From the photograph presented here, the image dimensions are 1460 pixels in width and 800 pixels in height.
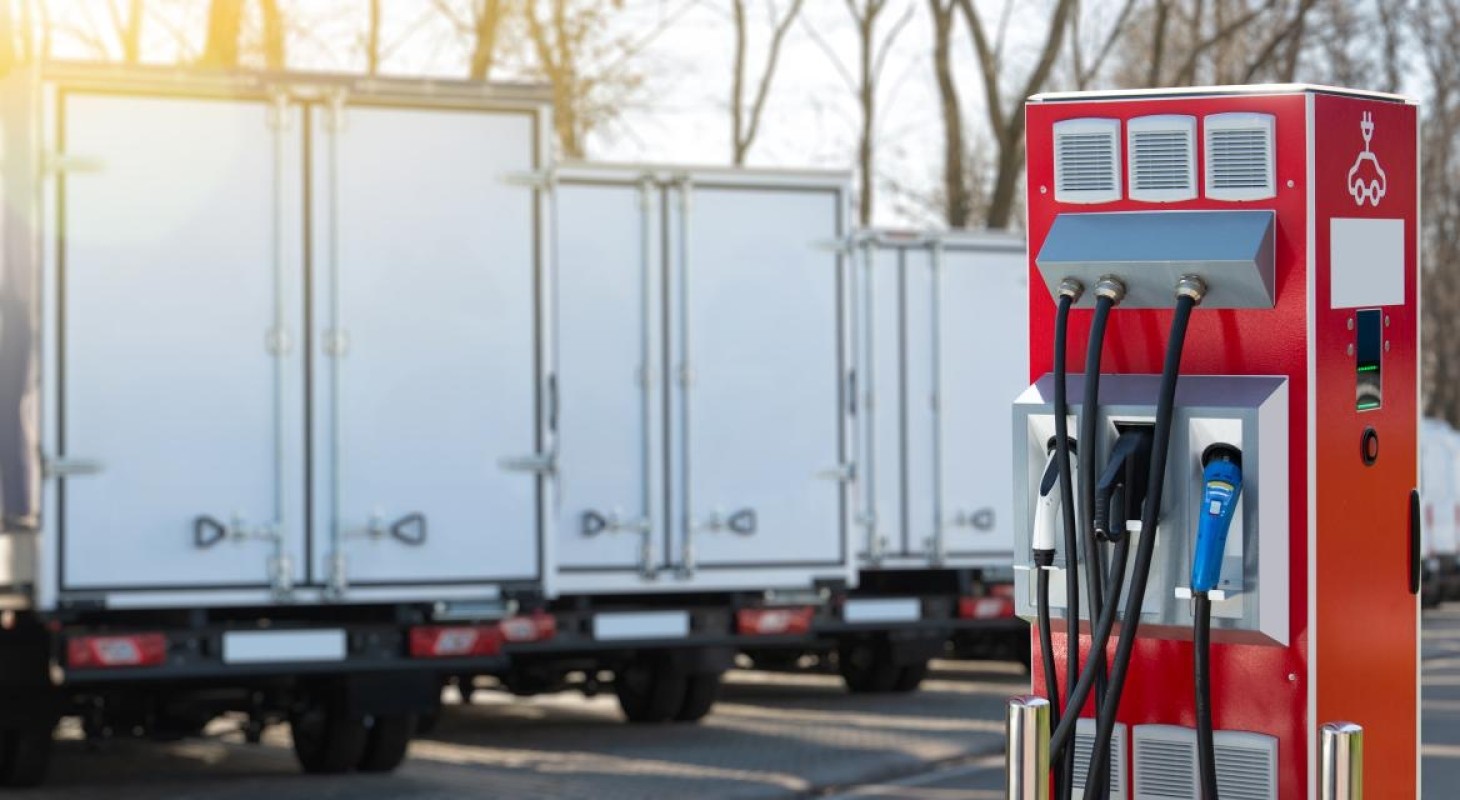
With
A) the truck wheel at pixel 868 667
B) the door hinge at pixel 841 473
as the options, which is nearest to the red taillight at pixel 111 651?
the door hinge at pixel 841 473

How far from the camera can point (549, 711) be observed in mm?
17562

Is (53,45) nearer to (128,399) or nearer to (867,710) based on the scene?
(867,710)

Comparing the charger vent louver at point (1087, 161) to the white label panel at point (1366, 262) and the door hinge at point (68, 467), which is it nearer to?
the white label panel at point (1366, 262)

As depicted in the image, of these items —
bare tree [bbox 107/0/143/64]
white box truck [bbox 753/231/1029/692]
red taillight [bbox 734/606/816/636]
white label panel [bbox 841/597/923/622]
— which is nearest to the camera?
red taillight [bbox 734/606/816/636]

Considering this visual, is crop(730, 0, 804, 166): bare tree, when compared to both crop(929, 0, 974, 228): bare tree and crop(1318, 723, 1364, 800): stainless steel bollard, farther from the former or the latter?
crop(1318, 723, 1364, 800): stainless steel bollard

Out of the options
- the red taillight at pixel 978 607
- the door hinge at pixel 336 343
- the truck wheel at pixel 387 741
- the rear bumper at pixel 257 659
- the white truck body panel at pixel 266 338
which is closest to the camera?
the white truck body panel at pixel 266 338

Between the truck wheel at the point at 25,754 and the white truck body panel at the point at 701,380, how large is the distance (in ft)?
11.5

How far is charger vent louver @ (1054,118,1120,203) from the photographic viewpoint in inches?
211

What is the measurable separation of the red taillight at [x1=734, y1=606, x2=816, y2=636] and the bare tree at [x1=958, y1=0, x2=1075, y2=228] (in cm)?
1296

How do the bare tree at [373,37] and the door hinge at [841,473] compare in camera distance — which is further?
the bare tree at [373,37]

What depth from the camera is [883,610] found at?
17.3m

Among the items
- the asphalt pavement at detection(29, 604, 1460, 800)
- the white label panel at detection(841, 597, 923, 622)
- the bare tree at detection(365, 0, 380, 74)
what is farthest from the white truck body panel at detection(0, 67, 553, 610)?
the bare tree at detection(365, 0, 380, 74)

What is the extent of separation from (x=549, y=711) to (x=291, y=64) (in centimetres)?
993

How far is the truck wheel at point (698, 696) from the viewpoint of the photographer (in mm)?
15875
